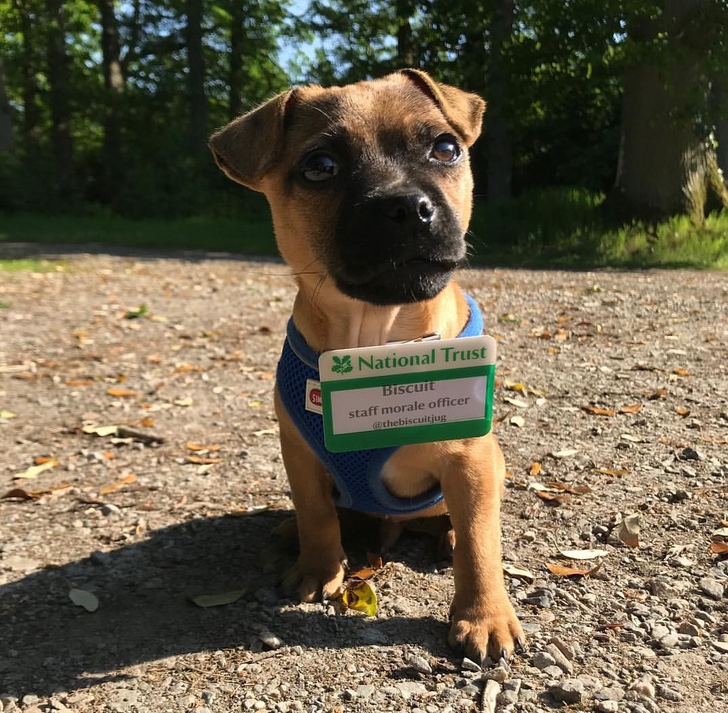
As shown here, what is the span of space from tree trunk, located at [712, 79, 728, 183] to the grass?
1597 millimetres

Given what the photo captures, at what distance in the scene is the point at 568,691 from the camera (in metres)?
2.25

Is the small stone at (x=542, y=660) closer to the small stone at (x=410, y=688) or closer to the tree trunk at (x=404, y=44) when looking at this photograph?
the small stone at (x=410, y=688)

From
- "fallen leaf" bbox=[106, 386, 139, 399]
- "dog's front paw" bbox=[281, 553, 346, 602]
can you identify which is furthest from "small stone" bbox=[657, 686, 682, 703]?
"fallen leaf" bbox=[106, 386, 139, 399]

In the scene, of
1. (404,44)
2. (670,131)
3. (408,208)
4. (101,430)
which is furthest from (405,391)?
(404,44)

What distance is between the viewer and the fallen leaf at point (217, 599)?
113 inches

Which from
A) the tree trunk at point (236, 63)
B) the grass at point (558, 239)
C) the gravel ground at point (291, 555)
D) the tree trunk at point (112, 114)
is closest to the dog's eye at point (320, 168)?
the gravel ground at point (291, 555)

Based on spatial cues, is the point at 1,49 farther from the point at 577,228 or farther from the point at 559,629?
the point at 559,629

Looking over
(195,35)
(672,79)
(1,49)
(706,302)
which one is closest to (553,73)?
(672,79)

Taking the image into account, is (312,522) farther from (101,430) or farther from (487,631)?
(101,430)

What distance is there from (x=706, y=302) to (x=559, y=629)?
6123 mm

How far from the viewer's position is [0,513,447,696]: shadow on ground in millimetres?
2527

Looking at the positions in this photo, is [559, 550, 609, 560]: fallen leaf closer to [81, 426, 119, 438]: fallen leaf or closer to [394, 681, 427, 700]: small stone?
[394, 681, 427, 700]: small stone

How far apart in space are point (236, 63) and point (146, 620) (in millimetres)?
29721

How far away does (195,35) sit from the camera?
2434 cm
